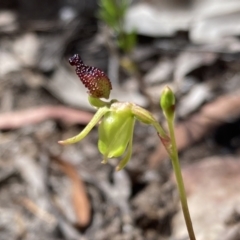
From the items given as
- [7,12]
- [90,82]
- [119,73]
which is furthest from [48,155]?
[7,12]

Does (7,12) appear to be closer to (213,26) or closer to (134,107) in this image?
(213,26)

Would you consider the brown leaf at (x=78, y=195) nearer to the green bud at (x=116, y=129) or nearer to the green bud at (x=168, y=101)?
the green bud at (x=116, y=129)

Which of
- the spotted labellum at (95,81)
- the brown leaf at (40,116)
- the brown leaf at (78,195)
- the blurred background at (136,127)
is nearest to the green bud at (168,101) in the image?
the spotted labellum at (95,81)

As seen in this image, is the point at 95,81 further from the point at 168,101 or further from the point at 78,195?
the point at 78,195

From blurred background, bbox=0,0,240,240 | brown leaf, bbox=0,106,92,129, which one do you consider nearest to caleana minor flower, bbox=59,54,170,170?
blurred background, bbox=0,0,240,240

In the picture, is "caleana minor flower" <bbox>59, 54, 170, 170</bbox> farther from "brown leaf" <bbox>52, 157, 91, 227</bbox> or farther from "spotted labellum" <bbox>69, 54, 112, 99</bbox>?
"brown leaf" <bbox>52, 157, 91, 227</bbox>
